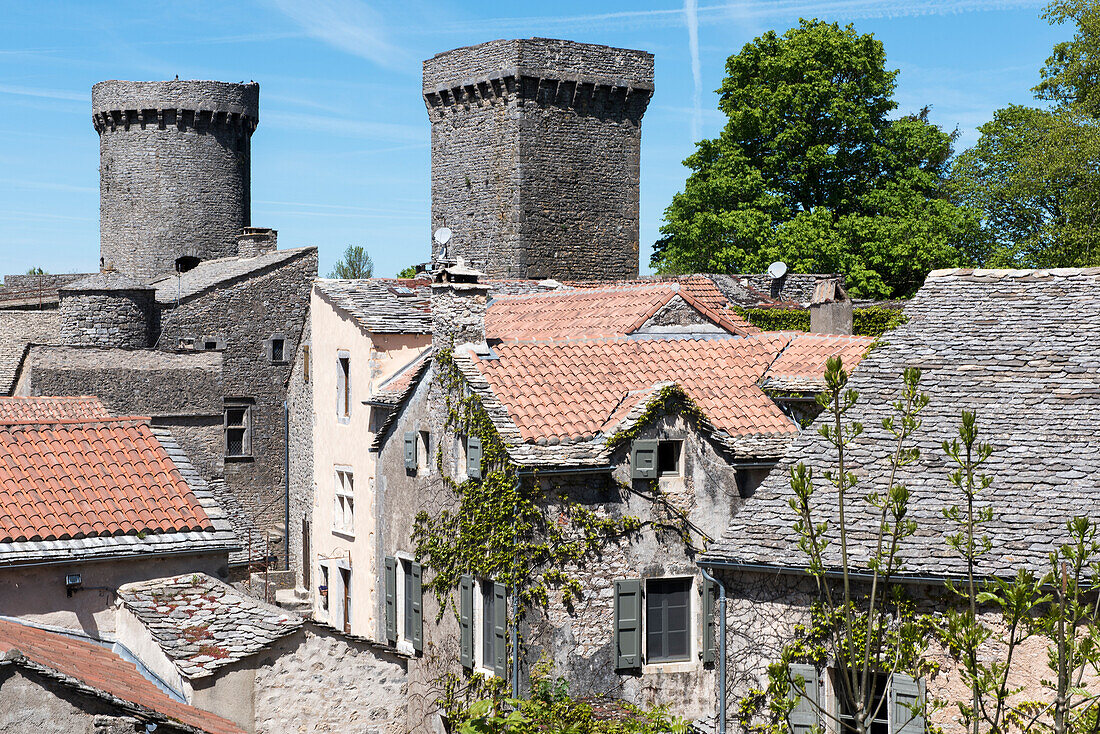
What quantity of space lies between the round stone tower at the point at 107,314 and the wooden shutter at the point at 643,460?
763 inches

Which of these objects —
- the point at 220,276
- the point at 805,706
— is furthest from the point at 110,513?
the point at 220,276

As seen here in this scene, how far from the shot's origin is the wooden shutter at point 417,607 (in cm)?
1964

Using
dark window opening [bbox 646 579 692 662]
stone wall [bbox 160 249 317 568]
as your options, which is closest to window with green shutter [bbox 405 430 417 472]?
dark window opening [bbox 646 579 692 662]

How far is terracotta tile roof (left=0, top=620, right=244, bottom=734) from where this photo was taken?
9070mm

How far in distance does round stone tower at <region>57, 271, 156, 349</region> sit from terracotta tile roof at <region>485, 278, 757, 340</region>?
44.9 feet

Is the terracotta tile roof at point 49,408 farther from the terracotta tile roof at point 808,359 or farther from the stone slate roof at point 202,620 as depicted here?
the terracotta tile roof at point 808,359

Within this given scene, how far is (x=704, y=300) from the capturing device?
2208 centimetres

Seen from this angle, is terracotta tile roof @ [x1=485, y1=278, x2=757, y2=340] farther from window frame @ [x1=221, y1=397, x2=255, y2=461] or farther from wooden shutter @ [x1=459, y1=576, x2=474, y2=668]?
window frame @ [x1=221, y1=397, x2=255, y2=461]

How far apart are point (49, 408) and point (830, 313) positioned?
49.9 ft

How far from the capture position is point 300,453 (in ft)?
99.4

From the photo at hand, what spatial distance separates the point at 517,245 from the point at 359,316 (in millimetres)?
19520

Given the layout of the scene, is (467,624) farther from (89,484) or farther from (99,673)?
(99,673)

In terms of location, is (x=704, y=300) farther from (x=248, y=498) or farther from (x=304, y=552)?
(x=248, y=498)

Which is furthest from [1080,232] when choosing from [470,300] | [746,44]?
[470,300]
